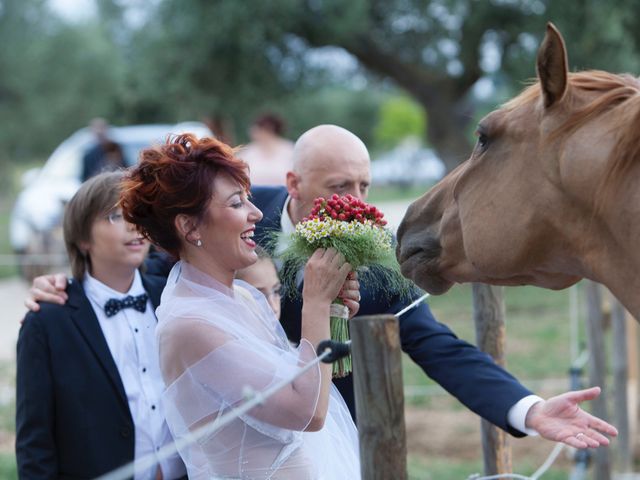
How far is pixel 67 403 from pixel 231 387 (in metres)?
1.05

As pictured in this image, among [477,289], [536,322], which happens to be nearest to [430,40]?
[536,322]

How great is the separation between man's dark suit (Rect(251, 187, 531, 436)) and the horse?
1.26ft

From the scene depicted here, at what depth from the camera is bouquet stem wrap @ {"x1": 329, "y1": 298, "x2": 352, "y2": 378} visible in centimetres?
253

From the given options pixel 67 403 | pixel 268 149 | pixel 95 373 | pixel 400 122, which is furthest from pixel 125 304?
pixel 400 122

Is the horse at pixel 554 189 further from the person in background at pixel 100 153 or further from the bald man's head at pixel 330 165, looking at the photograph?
the person in background at pixel 100 153

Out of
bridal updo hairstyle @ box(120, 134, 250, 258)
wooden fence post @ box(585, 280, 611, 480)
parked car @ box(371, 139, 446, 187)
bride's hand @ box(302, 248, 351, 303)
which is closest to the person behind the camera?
bride's hand @ box(302, 248, 351, 303)

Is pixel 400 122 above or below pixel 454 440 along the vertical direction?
above

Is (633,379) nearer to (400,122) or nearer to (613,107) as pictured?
(613,107)

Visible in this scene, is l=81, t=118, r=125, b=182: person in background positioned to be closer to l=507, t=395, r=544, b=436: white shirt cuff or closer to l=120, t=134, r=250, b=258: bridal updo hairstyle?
l=120, t=134, r=250, b=258: bridal updo hairstyle

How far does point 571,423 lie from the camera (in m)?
2.47

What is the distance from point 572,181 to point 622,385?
424cm

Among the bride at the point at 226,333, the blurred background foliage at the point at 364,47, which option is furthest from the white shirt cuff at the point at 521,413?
the blurred background foliage at the point at 364,47

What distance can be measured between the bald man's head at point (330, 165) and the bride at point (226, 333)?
18.9 inches

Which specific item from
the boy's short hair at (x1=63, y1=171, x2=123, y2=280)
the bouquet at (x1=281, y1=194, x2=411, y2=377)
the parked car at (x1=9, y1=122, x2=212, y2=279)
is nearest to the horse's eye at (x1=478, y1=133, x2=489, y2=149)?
the bouquet at (x1=281, y1=194, x2=411, y2=377)
